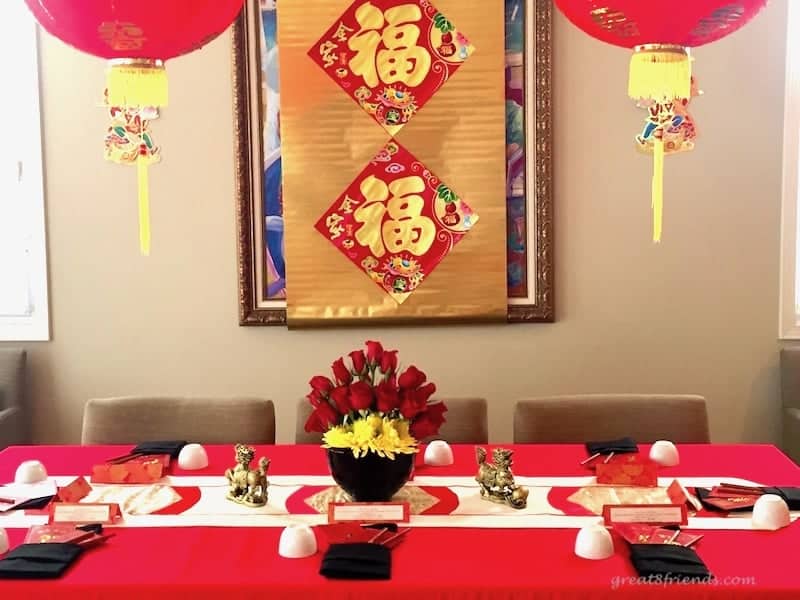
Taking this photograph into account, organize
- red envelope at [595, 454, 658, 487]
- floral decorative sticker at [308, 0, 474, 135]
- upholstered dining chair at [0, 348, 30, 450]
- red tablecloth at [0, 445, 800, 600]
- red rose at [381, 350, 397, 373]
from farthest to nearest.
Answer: upholstered dining chair at [0, 348, 30, 450], floral decorative sticker at [308, 0, 474, 135], red envelope at [595, 454, 658, 487], red rose at [381, 350, 397, 373], red tablecloth at [0, 445, 800, 600]

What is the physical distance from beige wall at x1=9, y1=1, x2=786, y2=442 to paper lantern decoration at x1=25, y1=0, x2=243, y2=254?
5.37 ft

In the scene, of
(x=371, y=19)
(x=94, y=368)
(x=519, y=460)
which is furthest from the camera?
(x=94, y=368)

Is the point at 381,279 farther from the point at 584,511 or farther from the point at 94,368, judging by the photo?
the point at 584,511

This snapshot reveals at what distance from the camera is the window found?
3.33 m

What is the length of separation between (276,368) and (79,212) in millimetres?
935

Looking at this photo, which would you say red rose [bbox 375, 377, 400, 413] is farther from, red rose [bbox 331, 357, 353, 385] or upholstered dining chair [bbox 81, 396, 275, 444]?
upholstered dining chair [bbox 81, 396, 275, 444]

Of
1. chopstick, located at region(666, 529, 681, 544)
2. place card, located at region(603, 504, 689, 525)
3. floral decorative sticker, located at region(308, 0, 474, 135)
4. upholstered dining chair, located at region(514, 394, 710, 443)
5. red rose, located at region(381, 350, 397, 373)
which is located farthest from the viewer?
floral decorative sticker, located at region(308, 0, 474, 135)

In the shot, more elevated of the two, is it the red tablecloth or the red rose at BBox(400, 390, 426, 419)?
the red rose at BBox(400, 390, 426, 419)

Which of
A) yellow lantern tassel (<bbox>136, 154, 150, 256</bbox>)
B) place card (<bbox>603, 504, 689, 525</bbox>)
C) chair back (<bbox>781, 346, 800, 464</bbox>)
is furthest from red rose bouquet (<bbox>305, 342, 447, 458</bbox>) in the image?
chair back (<bbox>781, 346, 800, 464</bbox>)

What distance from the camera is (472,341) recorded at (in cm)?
334

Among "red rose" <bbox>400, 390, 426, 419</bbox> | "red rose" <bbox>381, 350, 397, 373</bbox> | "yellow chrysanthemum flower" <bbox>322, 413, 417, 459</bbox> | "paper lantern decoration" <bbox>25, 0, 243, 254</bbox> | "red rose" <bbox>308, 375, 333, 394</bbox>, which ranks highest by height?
"paper lantern decoration" <bbox>25, 0, 243, 254</bbox>

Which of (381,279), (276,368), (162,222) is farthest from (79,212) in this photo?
(381,279)

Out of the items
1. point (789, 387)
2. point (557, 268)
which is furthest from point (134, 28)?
point (789, 387)

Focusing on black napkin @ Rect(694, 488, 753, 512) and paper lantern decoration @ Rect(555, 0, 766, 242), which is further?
black napkin @ Rect(694, 488, 753, 512)
